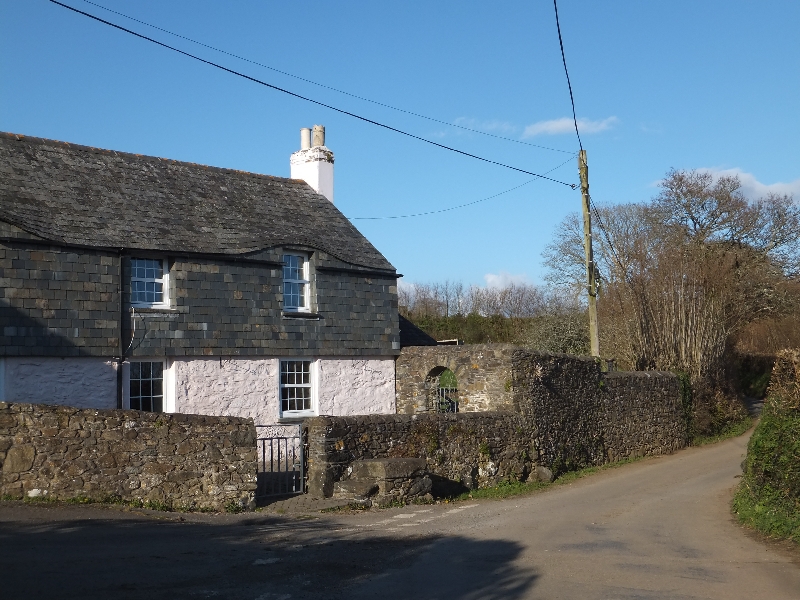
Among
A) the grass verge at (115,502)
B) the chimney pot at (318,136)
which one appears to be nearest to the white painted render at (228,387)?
the grass verge at (115,502)

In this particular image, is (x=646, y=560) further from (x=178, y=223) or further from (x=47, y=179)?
(x=47, y=179)

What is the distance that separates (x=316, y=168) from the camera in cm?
2409

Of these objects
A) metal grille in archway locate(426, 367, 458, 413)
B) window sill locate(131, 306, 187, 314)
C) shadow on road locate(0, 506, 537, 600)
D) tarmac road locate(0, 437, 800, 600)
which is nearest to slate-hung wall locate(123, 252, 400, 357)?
window sill locate(131, 306, 187, 314)

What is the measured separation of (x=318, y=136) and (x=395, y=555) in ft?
54.7

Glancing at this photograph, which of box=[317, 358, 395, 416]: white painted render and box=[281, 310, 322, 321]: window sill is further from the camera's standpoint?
box=[317, 358, 395, 416]: white painted render

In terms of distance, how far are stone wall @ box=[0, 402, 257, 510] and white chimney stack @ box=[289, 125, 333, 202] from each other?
38.8ft

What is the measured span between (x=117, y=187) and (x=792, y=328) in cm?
3139

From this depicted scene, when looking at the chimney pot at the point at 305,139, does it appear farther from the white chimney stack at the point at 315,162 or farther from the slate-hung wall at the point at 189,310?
the slate-hung wall at the point at 189,310

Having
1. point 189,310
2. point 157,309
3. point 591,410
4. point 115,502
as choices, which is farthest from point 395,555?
point 591,410

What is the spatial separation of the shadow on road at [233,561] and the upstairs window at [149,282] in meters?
6.93

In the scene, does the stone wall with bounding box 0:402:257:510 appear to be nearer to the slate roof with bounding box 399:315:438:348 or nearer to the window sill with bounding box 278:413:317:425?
the window sill with bounding box 278:413:317:425

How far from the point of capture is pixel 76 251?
1672 centimetres

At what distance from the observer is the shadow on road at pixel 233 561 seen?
A: 7840 millimetres

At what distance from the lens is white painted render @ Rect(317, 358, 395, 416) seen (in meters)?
20.5
